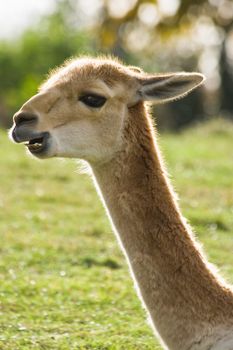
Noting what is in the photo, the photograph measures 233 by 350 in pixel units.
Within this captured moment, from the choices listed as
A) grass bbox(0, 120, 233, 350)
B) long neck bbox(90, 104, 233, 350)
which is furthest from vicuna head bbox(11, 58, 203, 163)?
grass bbox(0, 120, 233, 350)

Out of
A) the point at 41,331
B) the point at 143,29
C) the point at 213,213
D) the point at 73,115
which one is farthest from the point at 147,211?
the point at 143,29

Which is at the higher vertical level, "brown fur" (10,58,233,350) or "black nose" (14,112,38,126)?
"black nose" (14,112,38,126)

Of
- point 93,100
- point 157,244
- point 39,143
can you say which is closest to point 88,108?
point 93,100

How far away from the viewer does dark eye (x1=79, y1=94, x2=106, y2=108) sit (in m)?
5.53

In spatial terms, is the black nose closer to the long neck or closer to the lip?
the lip

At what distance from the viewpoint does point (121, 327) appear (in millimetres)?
6953

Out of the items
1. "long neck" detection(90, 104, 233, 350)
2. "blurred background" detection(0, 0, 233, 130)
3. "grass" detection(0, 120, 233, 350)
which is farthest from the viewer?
"blurred background" detection(0, 0, 233, 130)

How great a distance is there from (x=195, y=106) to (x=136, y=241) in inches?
1176

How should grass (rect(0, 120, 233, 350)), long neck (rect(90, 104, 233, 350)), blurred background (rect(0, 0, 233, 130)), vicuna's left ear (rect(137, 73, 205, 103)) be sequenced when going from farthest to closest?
blurred background (rect(0, 0, 233, 130))
grass (rect(0, 120, 233, 350))
vicuna's left ear (rect(137, 73, 205, 103))
long neck (rect(90, 104, 233, 350))

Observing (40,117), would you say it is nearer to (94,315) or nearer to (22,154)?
(94,315)

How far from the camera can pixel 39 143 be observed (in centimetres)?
540

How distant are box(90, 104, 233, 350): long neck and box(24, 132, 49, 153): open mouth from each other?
0.36 m

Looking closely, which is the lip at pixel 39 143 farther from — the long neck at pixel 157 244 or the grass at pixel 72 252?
the grass at pixel 72 252

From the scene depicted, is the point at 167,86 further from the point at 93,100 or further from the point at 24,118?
the point at 24,118
